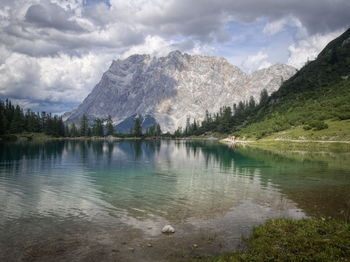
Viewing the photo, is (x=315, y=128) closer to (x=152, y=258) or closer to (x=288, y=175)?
(x=288, y=175)

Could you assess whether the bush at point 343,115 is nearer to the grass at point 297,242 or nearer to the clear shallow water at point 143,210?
the clear shallow water at point 143,210

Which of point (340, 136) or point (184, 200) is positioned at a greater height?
point (340, 136)

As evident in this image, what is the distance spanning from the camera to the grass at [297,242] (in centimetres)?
1930

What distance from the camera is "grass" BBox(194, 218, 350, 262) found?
19.3 meters

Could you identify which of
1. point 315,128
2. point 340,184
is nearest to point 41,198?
point 340,184

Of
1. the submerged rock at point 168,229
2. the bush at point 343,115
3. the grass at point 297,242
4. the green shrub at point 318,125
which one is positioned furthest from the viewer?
the green shrub at point 318,125

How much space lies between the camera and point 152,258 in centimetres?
2133

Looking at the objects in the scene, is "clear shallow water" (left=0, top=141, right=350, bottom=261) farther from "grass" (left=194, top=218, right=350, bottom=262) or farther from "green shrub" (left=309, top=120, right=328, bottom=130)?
"green shrub" (left=309, top=120, right=328, bottom=130)

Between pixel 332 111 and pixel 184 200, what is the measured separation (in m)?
153

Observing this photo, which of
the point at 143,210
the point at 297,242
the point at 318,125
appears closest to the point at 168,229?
the point at 143,210

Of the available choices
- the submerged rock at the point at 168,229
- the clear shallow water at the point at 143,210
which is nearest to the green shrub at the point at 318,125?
the clear shallow water at the point at 143,210

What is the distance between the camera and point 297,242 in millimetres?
21969

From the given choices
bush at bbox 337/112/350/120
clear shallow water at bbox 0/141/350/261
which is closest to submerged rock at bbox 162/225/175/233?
clear shallow water at bbox 0/141/350/261

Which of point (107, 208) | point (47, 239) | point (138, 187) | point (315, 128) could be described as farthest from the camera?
point (315, 128)
